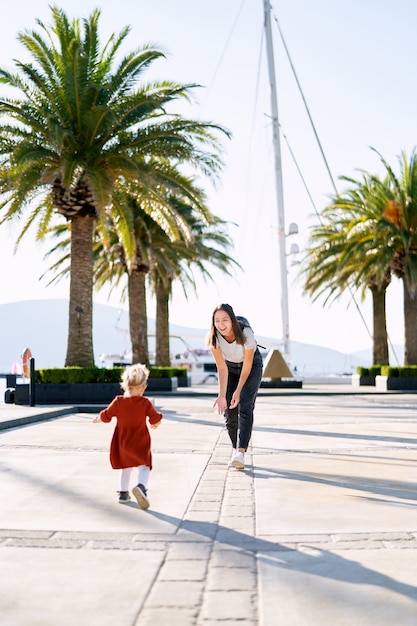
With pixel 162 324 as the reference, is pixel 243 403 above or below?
below

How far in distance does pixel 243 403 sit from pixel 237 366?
35 centimetres

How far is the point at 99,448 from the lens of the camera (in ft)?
30.4

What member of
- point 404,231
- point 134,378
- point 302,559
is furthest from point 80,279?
point 302,559

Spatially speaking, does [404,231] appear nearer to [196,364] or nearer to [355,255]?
[355,255]

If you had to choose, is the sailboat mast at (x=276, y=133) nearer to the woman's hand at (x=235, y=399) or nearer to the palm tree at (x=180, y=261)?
the palm tree at (x=180, y=261)

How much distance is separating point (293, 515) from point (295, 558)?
3.74 ft

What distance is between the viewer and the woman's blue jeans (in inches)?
289

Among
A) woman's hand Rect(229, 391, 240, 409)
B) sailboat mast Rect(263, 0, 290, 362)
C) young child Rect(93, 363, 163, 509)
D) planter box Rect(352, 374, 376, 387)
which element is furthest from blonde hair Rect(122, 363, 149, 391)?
planter box Rect(352, 374, 376, 387)

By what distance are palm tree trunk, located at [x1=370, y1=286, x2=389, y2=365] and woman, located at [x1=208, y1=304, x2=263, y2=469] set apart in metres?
30.6

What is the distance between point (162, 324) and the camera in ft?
121

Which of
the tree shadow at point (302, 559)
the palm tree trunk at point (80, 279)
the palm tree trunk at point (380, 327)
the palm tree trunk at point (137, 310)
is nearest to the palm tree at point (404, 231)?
the palm tree trunk at point (380, 327)

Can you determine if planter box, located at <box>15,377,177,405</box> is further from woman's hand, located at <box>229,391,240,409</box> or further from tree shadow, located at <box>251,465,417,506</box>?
tree shadow, located at <box>251,465,417,506</box>

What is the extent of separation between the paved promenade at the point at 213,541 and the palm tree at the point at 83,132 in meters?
12.9

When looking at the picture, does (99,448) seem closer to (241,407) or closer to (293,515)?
(241,407)
